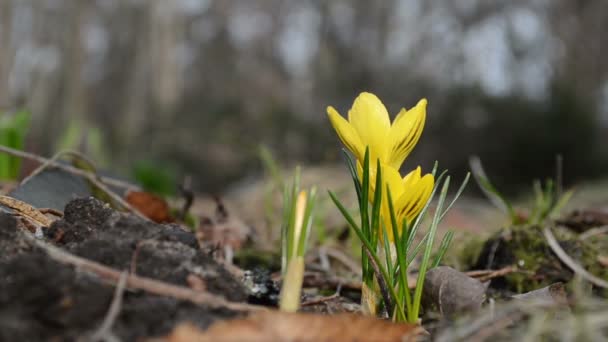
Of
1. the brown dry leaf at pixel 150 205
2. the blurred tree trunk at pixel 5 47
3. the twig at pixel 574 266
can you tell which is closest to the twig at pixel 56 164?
the brown dry leaf at pixel 150 205

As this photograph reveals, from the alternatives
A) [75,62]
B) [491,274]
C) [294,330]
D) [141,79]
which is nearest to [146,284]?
[294,330]

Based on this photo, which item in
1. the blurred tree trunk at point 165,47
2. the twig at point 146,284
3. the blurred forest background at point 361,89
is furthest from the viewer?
the blurred tree trunk at point 165,47

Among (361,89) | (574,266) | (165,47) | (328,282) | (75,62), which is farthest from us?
(165,47)

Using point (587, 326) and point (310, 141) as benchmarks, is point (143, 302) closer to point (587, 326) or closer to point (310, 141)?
point (587, 326)

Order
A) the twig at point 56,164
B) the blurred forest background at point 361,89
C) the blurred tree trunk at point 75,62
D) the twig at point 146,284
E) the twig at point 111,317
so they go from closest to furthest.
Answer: the twig at point 111,317 → the twig at point 146,284 → the twig at point 56,164 → the blurred forest background at point 361,89 → the blurred tree trunk at point 75,62

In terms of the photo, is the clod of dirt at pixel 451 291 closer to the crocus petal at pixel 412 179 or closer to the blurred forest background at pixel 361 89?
the crocus petal at pixel 412 179

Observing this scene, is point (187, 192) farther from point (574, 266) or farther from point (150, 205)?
point (574, 266)

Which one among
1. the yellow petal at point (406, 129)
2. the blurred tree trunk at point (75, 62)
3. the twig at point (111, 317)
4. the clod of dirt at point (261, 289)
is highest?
the blurred tree trunk at point (75, 62)

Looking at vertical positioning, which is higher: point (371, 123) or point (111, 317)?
point (371, 123)

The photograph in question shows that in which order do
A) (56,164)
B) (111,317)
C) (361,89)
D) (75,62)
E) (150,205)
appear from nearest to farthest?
(111,317) → (56,164) → (150,205) → (361,89) → (75,62)
